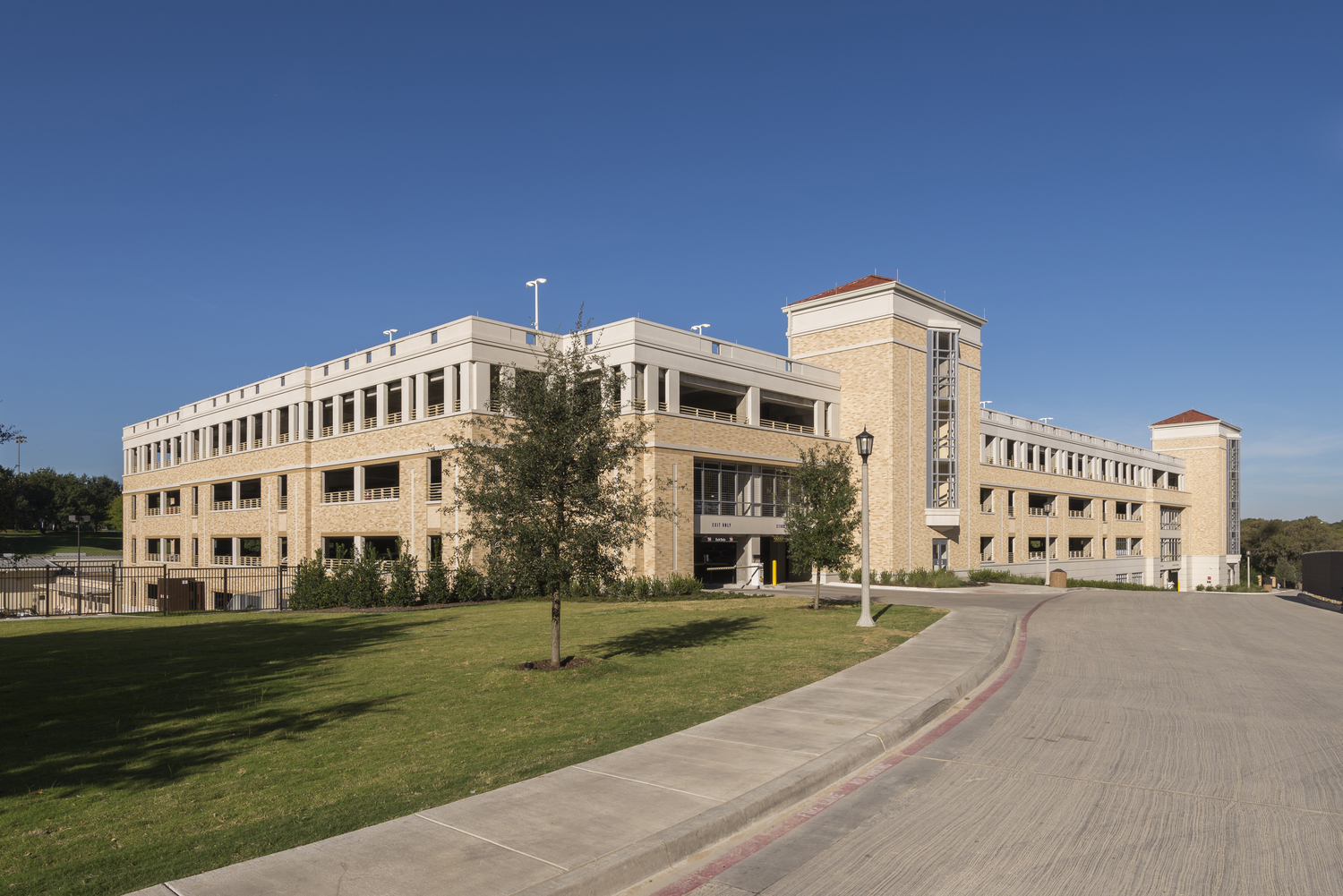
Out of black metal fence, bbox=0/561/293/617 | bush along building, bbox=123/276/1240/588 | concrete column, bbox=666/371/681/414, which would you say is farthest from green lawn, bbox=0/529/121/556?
concrete column, bbox=666/371/681/414

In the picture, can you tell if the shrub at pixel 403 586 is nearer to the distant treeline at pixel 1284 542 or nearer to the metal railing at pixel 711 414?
the metal railing at pixel 711 414

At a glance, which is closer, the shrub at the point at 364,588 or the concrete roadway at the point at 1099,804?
the concrete roadway at the point at 1099,804

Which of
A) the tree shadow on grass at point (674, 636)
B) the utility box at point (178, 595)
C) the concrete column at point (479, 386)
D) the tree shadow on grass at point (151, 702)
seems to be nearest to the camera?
the tree shadow on grass at point (151, 702)

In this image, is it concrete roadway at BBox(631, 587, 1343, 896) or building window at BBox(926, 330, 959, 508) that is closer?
concrete roadway at BBox(631, 587, 1343, 896)

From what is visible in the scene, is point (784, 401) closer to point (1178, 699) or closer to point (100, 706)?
point (1178, 699)

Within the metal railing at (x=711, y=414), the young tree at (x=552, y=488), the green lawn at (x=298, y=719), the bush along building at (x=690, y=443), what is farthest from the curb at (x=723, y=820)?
the metal railing at (x=711, y=414)

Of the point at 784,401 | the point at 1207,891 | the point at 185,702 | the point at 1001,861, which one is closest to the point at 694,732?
the point at 1001,861

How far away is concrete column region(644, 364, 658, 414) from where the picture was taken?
34531mm

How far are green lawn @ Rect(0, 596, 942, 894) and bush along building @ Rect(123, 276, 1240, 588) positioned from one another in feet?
43.1

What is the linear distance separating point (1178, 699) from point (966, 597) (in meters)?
19.5

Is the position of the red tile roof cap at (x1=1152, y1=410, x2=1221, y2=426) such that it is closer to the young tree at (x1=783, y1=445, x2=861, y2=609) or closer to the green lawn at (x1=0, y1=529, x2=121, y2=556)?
the young tree at (x1=783, y1=445, x2=861, y2=609)

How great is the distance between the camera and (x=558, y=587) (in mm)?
13164

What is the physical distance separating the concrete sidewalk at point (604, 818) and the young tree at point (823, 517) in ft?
45.6

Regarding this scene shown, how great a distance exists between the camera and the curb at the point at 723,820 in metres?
5.02
